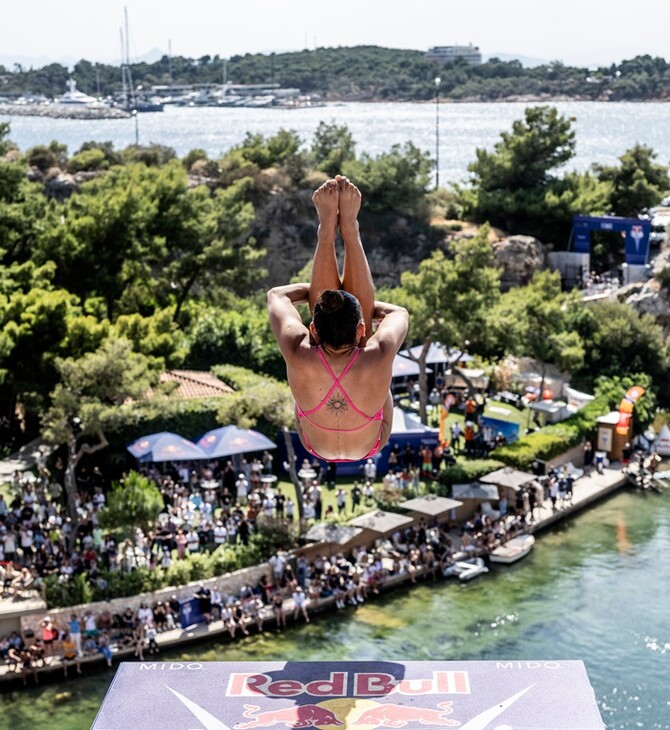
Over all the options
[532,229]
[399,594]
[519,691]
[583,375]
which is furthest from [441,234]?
[519,691]

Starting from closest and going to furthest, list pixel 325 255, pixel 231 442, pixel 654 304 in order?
pixel 325 255, pixel 231 442, pixel 654 304

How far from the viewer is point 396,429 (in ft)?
132

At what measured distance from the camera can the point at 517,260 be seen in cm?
6284

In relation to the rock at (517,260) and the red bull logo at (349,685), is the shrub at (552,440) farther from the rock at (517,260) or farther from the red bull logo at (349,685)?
the red bull logo at (349,685)

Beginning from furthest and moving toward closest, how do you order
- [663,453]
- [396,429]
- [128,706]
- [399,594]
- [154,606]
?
[663,453] < [396,429] < [399,594] < [154,606] < [128,706]

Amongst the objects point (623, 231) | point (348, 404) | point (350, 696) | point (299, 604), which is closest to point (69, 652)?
point (299, 604)

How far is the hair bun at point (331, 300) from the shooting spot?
1016 cm

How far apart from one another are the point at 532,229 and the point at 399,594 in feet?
116

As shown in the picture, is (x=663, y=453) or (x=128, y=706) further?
(x=663, y=453)

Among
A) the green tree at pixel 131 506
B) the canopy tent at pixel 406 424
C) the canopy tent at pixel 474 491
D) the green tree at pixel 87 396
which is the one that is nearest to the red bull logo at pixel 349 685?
the green tree at pixel 131 506

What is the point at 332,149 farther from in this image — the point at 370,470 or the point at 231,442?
the point at 231,442

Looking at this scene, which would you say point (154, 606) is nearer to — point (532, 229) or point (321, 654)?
point (321, 654)

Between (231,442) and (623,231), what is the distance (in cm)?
3233

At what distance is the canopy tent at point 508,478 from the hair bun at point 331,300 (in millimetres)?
30560
